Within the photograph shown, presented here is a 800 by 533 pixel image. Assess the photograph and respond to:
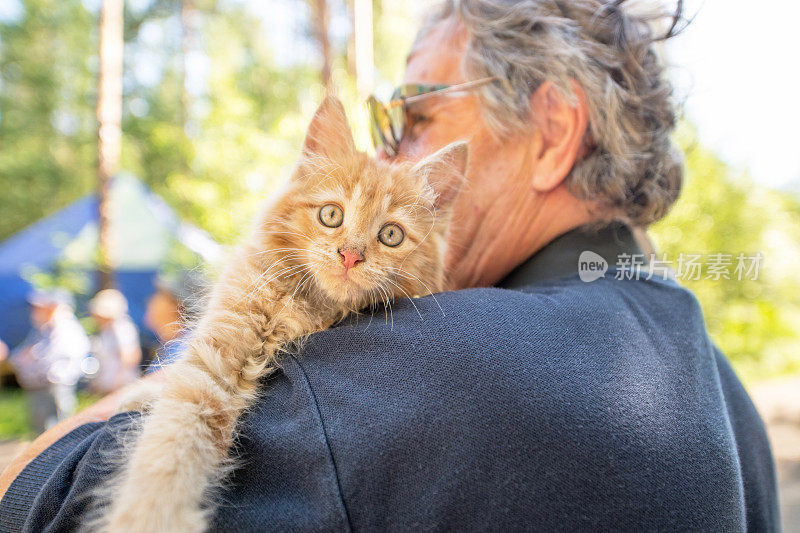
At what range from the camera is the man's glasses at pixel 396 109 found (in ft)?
6.16

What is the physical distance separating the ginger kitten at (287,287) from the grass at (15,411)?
6.06 m

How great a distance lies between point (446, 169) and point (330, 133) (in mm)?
388

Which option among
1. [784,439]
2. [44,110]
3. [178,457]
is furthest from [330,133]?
[44,110]

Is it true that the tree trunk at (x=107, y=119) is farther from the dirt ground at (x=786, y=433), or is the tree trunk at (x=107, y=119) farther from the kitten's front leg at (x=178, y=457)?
the dirt ground at (x=786, y=433)

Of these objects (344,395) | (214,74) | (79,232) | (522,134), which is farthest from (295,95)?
(344,395)

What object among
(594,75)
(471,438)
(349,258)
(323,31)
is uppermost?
(323,31)

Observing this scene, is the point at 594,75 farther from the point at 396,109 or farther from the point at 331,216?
the point at 331,216

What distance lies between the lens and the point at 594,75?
172 cm

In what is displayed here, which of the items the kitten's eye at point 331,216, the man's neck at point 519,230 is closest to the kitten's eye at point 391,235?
the kitten's eye at point 331,216

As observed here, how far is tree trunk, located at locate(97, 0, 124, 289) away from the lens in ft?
24.8

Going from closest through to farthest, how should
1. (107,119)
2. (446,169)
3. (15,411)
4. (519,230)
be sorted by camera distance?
1. (446,169)
2. (519,230)
3. (107,119)
4. (15,411)

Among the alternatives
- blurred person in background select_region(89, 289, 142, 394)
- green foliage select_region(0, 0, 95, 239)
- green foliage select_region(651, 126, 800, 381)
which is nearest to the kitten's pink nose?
blurred person in background select_region(89, 289, 142, 394)

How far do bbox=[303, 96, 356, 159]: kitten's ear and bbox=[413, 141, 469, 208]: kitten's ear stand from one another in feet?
0.78

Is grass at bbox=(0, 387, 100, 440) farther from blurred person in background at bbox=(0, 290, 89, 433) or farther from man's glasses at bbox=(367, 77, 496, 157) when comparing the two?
man's glasses at bbox=(367, 77, 496, 157)
